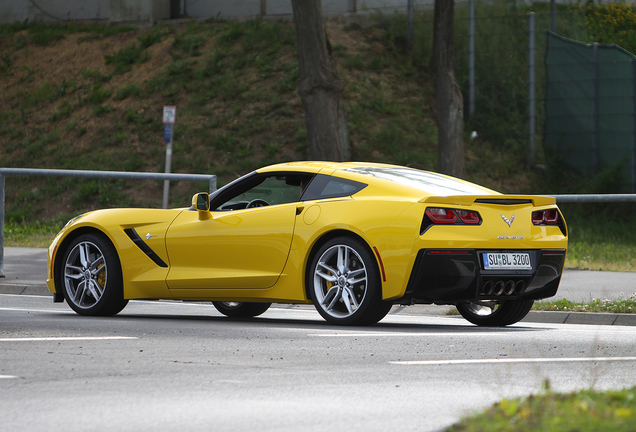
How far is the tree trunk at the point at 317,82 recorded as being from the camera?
56.4ft

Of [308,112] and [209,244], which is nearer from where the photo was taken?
[209,244]

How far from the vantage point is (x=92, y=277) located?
9445 millimetres

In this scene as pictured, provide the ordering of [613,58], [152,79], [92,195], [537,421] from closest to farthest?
[537,421]
[613,58]
[92,195]
[152,79]

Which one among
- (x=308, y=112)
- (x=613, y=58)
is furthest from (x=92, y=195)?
(x=613, y=58)

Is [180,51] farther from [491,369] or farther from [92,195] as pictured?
[491,369]

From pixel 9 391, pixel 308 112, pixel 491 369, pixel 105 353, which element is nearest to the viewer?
Answer: pixel 9 391

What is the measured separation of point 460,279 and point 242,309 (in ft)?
9.35

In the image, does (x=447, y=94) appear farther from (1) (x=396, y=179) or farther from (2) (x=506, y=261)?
(2) (x=506, y=261)

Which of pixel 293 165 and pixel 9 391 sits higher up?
pixel 293 165

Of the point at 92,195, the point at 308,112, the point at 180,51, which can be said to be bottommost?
the point at 92,195

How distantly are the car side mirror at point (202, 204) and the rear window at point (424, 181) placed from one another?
1362 mm

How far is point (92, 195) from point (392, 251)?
17632 millimetres

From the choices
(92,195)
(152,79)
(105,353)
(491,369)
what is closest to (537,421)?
(491,369)

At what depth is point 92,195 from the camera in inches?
958
